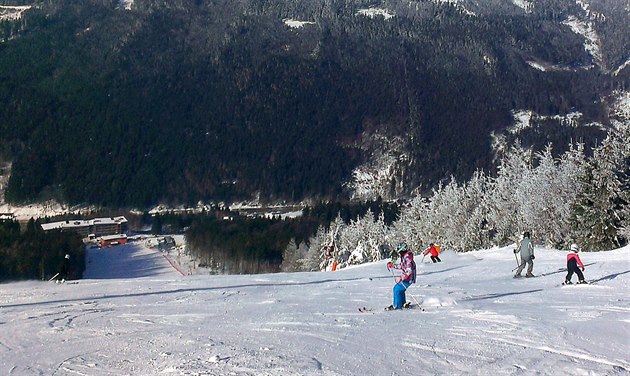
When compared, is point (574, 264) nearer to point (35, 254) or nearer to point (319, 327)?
point (319, 327)

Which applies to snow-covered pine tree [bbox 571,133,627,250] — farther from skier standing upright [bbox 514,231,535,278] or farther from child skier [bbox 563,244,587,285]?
child skier [bbox 563,244,587,285]

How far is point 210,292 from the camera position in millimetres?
22688

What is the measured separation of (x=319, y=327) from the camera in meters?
15.4

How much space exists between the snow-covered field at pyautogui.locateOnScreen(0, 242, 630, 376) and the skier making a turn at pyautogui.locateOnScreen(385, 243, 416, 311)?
0.55 m

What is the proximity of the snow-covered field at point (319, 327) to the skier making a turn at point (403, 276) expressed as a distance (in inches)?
21.7

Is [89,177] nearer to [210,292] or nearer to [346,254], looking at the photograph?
[346,254]

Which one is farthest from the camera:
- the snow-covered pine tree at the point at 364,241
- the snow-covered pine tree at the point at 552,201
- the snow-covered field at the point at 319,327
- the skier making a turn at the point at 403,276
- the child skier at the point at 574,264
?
the snow-covered pine tree at the point at 364,241

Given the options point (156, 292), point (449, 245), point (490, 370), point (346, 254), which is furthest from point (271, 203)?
point (490, 370)

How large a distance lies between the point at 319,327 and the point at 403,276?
10.6 ft

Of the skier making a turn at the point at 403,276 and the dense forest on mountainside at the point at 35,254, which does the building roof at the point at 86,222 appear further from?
the skier making a turn at the point at 403,276

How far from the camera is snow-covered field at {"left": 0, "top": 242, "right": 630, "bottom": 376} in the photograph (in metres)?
11.8

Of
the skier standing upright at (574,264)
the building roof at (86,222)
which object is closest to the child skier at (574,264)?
the skier standing upright at (574,264)

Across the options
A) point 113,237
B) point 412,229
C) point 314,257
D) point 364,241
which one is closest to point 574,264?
point 412,229

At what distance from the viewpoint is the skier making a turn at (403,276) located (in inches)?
688
